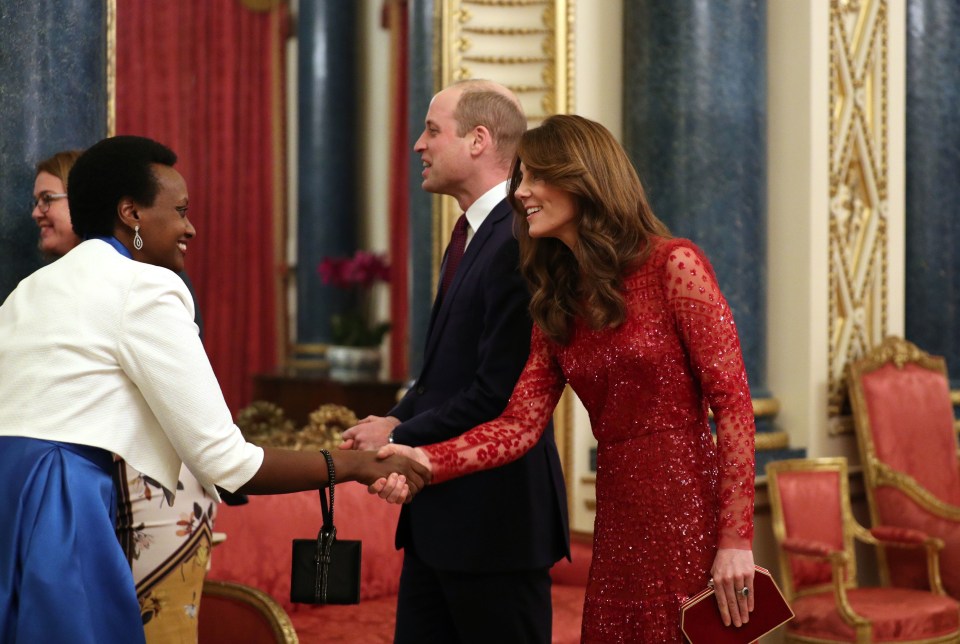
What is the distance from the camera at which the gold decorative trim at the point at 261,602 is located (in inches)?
130

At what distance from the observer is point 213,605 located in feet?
11.5

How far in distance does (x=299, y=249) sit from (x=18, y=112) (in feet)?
15.4

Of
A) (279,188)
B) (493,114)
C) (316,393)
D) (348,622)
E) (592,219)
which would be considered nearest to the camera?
(592,219)

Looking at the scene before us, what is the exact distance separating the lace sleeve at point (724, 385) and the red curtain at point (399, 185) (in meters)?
5.38

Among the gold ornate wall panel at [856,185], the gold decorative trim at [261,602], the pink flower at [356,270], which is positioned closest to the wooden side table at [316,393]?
the pink flower at [356,270]

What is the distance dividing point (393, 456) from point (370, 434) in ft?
0.67

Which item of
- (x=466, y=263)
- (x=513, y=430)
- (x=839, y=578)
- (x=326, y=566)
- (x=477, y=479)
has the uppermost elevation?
(x=466, y=263)

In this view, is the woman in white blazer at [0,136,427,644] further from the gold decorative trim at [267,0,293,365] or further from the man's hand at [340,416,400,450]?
the gold decorative trim at [267,0,293,365]

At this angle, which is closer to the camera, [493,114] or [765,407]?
[493,114]

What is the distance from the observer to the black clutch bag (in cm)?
246

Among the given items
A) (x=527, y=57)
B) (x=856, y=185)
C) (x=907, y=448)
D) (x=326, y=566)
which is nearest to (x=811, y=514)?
(x=907, y=448)

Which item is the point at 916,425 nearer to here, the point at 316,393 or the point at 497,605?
the point at 316,393

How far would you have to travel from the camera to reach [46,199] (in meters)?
2.96

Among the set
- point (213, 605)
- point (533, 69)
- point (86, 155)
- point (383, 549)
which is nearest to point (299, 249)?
point (533, 69)
